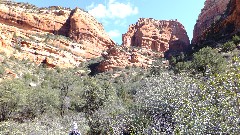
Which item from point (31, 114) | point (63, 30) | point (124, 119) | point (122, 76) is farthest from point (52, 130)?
point (63, 30)

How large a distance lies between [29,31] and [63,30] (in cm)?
1355

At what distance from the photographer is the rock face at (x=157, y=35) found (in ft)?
357

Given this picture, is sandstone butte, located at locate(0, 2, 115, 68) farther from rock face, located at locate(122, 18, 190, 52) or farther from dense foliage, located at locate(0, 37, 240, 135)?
dense foliage, located at locate(0, 37, 240, 135)

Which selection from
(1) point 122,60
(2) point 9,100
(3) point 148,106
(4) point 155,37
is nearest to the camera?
(3) point 148,106

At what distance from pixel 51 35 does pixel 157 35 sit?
43425 millimetres

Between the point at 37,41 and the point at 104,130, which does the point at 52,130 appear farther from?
the point at 37,41

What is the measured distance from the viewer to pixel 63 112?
110 feet

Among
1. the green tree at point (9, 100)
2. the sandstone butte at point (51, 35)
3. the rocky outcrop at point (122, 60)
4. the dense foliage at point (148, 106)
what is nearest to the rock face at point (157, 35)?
the sandstone butte at point (51, 35)

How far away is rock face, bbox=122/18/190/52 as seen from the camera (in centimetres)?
10888

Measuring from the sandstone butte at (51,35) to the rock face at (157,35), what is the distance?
1455 cm

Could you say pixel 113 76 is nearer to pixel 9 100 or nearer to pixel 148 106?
pixel 9 100

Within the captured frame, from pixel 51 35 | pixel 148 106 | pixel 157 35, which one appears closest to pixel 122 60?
pixel 51 35

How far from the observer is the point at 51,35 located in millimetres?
85438

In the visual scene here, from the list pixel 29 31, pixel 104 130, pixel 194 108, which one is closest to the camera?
pixel 194 108
